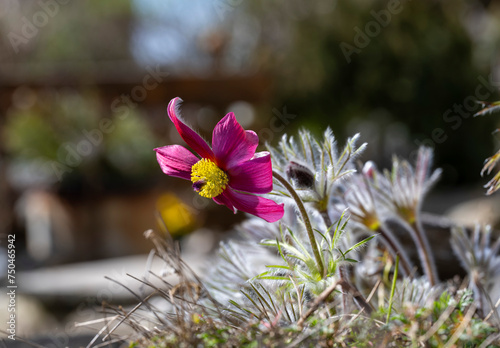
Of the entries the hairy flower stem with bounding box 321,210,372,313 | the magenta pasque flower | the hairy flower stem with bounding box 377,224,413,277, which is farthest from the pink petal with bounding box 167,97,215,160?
the hairy flower stem with bounding box 377,224,413,277

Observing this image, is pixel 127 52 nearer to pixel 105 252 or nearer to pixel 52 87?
pixel 52 87

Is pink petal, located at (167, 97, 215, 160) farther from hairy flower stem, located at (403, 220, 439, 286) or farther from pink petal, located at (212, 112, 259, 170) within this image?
hairy flower stem, located at (403, 220, 439, 286)

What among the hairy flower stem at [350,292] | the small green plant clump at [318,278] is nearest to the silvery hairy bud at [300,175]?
the small green plant clump at [318,278]

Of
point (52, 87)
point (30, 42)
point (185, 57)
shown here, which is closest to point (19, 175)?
point (52, 87)

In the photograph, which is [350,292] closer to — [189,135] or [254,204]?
[254,204]

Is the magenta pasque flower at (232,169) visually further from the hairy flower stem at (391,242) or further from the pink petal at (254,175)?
the hairy flower stem at (391,242)
